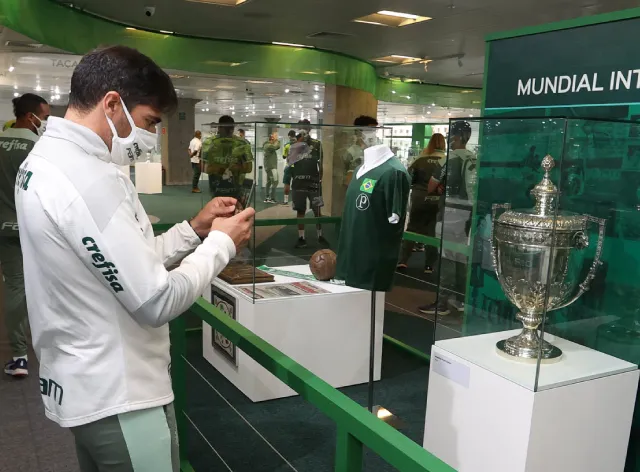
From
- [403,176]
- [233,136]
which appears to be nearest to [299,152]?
[233,136]

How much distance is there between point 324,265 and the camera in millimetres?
3562

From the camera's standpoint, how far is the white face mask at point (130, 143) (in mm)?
1129

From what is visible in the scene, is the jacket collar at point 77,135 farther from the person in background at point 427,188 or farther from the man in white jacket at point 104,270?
the person in background at point 427,188

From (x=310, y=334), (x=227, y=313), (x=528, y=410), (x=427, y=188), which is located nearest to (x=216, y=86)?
(x=427, y=188)

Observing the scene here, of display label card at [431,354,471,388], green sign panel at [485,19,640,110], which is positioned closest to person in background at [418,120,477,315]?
green sign panel at [485,19,640,110]

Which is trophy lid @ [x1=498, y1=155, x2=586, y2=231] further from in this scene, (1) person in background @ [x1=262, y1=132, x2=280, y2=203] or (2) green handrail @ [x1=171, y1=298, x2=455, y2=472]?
(1) person in background @ [x1=262, y1=132, x2=280, y2=203]

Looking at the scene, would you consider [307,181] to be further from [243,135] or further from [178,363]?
[178,363]

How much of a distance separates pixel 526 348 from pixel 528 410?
0.94ft

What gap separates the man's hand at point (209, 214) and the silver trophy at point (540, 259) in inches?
38.7

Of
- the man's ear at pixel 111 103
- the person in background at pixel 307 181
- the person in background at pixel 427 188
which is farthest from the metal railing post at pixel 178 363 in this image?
the person in background at pixel 427 188

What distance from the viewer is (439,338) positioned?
2324 millimetres

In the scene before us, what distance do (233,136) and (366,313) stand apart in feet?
4.33

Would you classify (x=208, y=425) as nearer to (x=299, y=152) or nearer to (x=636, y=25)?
(x=299, y=152)

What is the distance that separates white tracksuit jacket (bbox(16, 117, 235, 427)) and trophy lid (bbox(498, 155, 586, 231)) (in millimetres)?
1136
